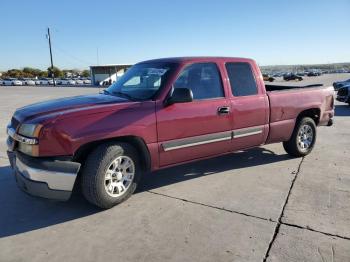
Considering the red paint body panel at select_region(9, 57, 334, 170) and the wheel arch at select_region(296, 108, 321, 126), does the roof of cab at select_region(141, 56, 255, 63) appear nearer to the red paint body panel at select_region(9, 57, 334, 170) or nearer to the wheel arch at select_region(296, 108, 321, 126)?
the red paint body panel at select_region(9, 57, 334, 170)

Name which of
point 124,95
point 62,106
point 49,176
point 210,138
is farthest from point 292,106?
point 49,176

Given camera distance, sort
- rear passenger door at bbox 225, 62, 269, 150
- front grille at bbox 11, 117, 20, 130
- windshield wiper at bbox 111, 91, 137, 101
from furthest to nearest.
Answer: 1. rear passenger door at bbox 225, 62, 269, 150
2. windshield wiper at bbox 111, 91, 137, 101
3. front grille at bbox 11, 117, 20, 130

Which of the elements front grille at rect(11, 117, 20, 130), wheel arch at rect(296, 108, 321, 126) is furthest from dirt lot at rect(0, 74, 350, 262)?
wheel arch at rect(296, 108, 321, 126)

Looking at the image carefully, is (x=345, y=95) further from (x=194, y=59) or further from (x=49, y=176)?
(x=49, y=176)

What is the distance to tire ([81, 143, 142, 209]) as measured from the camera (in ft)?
12.8

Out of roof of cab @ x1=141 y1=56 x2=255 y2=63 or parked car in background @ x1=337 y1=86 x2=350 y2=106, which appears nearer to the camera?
roof of cab @ x1=141 y1=56 x2=255 y2=63

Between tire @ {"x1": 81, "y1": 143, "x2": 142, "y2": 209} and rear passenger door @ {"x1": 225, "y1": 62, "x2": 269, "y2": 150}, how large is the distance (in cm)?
178

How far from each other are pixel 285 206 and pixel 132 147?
2.05m

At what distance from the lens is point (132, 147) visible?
4273mm

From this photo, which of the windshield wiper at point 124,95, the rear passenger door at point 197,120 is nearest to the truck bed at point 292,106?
the rear passenger door at point 197,120

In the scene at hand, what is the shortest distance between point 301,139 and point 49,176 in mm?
4682

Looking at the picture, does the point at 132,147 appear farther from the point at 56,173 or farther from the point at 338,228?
the point at 338,228

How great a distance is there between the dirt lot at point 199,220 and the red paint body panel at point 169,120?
0.57m

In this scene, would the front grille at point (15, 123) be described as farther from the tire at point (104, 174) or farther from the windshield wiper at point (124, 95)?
the windshield wiper at point (124, 95)
